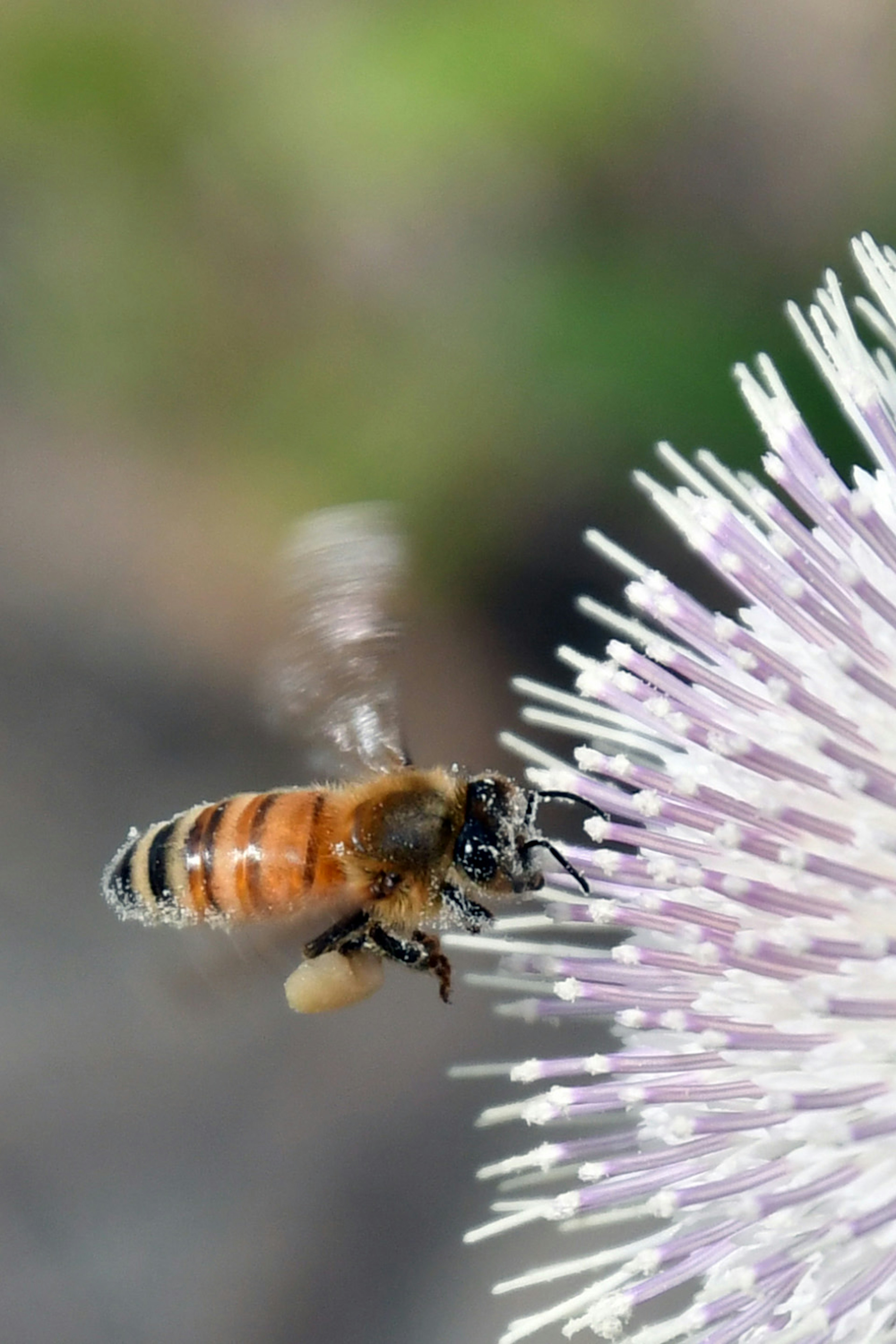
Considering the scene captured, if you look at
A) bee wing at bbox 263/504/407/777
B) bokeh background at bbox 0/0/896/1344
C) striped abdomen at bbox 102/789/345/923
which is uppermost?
bokeh background at bbox 0/0/896/1344

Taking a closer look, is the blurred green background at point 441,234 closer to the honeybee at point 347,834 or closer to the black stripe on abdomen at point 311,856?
the honeybee at point 347,834

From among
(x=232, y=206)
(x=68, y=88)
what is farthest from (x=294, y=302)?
→ (x=68, y=88)

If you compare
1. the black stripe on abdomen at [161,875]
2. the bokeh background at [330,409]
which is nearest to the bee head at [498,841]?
the black stripe on abdomen at [161,875]

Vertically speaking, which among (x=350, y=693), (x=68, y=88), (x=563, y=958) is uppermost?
(x=68, y=88)

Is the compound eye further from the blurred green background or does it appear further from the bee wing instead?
the blurred green background

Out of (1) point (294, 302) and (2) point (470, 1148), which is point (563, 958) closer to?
(2) point (470, 1148)

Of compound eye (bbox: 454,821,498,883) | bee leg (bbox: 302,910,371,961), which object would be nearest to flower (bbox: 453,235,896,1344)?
compound eye (bbox: 454,821,498,883)
